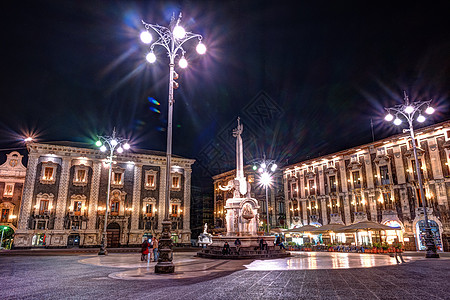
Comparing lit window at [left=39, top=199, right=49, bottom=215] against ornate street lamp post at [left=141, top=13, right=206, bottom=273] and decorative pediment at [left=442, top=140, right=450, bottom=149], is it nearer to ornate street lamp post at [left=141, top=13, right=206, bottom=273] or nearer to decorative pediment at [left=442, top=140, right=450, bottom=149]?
ornate street lamp post at [left=141, top=13, right=206, bottom=273]

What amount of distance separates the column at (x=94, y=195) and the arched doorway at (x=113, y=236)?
240 cm

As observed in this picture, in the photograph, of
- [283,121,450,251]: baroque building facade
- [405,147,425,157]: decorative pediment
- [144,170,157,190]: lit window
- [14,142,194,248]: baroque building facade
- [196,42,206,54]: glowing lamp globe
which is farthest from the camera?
[144,170,157,190]: lit window

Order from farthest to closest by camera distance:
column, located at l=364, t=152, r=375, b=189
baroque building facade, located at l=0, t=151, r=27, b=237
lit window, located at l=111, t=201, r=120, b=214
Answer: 1. baroque building facade, located at l=0, t=151, r=27, b=237
2. lit window, located at l=111, t=201, r=120, b=214
3. column, located at l=364, t=152, r=375, b=189

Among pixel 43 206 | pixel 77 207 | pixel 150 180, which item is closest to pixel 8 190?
pixel 43 206

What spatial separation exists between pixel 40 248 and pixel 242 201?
3252 centimetres

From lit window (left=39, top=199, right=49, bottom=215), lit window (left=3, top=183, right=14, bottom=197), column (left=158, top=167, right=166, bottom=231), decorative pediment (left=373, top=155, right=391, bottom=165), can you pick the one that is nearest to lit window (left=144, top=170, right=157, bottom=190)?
column (left=158, top=167, right=166, bottom=231)

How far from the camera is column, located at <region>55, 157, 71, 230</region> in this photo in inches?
1635

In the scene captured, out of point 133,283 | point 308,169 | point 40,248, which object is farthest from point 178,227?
point 133,283

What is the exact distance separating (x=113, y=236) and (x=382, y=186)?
38057 millimetres

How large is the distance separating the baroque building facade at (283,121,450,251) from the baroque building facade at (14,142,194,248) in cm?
2091

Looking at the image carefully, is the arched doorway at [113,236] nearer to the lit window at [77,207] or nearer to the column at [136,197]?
the column at [136,197]

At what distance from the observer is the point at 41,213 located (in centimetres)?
4094

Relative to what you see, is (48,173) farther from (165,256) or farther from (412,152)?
(412,152)

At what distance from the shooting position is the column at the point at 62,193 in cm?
4154
